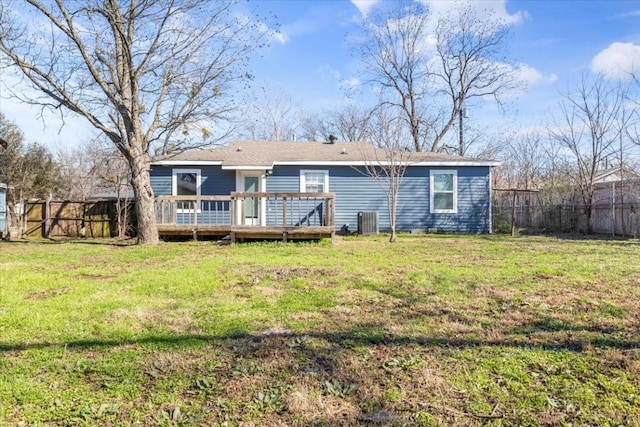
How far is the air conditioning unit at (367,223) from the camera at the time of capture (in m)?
13.0

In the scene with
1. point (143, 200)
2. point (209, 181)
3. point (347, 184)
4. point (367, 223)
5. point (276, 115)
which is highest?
point (276, 115)

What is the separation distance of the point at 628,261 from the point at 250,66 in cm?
961

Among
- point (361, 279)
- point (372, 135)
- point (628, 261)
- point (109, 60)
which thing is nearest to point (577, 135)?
point (372, 135)

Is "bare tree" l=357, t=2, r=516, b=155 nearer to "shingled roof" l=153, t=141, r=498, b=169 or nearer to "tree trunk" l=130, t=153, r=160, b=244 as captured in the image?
"shingled roof" l=153, t=141, r=498, b=169

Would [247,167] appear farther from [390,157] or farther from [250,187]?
[390,157]

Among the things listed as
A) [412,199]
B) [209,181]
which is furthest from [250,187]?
[412,199]

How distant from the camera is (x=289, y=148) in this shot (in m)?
15.2

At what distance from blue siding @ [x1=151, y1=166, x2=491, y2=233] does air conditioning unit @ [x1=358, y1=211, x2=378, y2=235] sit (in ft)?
2.43

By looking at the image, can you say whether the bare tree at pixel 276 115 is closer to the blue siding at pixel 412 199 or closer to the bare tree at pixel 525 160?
the bare tree at pixel 525 160

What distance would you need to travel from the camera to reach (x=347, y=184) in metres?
13.7

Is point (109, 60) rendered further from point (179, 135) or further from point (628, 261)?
point (628, 261)

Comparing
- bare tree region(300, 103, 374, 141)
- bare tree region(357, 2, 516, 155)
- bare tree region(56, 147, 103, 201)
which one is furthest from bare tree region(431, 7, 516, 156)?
bare tree region(56, 147, 103, 201)

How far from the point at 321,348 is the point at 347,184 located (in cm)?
1102

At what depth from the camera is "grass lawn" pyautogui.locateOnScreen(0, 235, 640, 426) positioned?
2119 mm
